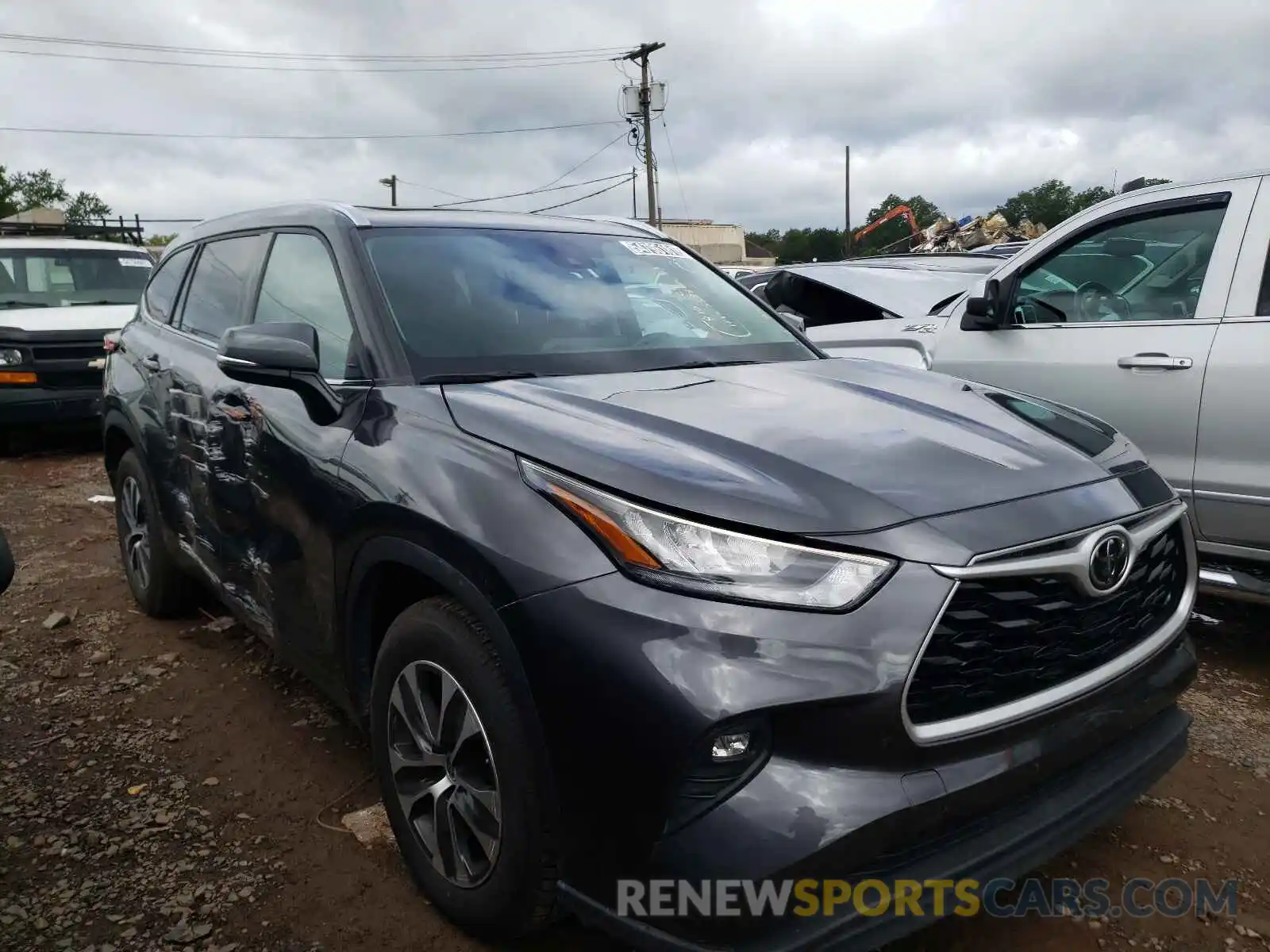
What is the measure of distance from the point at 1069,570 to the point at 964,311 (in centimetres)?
307

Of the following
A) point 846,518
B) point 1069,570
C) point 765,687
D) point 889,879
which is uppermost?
point 846,518

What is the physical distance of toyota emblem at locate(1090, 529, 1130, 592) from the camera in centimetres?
191

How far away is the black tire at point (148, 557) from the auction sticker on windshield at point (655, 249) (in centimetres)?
221

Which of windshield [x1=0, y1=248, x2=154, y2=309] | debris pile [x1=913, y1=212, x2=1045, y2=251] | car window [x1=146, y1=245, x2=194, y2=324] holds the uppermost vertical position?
debris pile [x1=913, y1=212, x2=1045, y2=251]

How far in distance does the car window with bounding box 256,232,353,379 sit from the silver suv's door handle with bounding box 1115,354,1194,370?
309 centimetres

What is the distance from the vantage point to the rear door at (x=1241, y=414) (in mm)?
3496

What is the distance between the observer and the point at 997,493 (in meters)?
1.93

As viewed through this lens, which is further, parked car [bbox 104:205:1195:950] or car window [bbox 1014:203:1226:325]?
car window [bbox 1014:203:1226:325]

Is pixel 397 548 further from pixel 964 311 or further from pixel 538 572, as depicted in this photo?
pixel 964 311

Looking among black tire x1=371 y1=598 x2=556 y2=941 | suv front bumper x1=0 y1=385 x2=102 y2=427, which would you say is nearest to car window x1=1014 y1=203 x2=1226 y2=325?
black tire x1=371 y1=598 x2=556 y2=941

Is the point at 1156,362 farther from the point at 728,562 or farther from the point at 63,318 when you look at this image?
the point at 63,318

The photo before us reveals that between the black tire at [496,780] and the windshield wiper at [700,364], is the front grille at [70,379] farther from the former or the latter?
the black tire at [496,780]

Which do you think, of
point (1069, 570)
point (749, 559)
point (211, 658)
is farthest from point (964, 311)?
point (211, 658)

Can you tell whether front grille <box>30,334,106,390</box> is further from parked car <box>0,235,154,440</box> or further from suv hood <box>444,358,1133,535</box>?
suv hood <box>444,358,1133,535</box>
